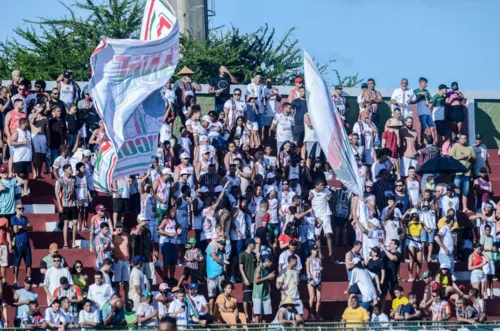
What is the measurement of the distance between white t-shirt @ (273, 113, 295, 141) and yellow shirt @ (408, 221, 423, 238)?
360 cm

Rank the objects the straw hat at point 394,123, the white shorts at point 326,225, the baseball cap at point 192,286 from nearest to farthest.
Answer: the baseball cap at point 192,286
the white shorts at point 326,225
the straw hat at point 394,123

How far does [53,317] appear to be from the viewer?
22078 millimetres

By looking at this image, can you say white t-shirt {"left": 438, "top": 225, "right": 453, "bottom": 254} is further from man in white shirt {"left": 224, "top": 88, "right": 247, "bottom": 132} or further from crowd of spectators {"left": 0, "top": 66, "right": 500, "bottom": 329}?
man in white shirt {"left": 224, "top": 88, "right": 247, "bottom": 132}

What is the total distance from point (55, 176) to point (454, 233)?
27.0ft

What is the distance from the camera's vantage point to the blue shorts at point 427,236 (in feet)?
90.9

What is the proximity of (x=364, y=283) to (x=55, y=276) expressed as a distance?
5.76 meters

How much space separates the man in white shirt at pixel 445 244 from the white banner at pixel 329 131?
6.54 metres

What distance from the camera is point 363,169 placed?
28422 mm

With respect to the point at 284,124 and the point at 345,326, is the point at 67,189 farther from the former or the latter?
the point at 345,326

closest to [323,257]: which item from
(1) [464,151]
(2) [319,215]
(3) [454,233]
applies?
(2) [319,215]

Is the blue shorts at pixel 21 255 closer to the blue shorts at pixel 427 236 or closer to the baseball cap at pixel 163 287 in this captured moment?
the baseball cap at pixel 163 287

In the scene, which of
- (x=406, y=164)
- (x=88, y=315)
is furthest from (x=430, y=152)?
(x=88, y=315)

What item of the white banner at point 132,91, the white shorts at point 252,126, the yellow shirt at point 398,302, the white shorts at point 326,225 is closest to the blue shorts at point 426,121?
the white shorts at point 252,126

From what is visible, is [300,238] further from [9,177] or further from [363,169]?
[9,177]
